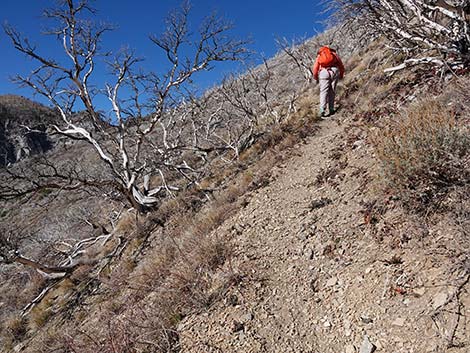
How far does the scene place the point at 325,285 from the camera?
3389 millimetres

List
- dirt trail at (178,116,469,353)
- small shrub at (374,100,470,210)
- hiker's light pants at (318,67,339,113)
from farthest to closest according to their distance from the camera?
hiker's light pants at (318,67,339,113) → small shrub at (374,100,470,210) → dirt trail at (178,116,469,353)

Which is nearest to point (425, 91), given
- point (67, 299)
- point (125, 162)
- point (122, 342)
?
point (122, 342)

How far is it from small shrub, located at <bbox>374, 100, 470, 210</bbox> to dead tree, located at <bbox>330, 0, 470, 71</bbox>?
7.95ft

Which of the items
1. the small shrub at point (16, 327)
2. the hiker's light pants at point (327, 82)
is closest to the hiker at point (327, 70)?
the hiker's light pants at point (327, 82)

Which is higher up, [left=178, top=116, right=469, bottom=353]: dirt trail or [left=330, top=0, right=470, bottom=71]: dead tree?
[left=330, top=0, right=470, bottom=71]: dead tree

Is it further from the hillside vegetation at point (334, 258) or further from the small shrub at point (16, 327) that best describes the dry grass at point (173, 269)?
the small shrub at point (16, 327)

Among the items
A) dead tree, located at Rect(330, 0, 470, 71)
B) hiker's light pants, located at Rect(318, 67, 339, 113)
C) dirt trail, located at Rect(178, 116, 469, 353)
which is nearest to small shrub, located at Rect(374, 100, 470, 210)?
dirt trail, located at Rect(178, 116, 469, 353)

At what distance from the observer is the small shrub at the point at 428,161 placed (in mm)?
3279

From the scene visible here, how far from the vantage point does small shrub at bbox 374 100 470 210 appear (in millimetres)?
3279

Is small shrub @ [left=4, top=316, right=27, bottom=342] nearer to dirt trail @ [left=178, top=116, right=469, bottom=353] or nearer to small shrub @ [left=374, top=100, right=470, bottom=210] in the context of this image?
dirt trail @ [left=178, top=116, right=469, bottom=353]

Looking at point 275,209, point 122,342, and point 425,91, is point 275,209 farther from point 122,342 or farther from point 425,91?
point 425,91

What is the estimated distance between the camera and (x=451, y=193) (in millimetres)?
3238

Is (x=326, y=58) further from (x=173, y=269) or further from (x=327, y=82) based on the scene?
(x=173, y=269)

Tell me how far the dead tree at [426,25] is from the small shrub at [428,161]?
2.42 meters
